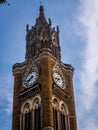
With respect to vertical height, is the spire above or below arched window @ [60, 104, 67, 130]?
above

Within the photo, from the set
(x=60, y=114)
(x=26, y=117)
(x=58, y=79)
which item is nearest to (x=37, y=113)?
(x=26, y=117)

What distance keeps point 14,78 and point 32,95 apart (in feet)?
18.6

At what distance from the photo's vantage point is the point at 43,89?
37438 mm

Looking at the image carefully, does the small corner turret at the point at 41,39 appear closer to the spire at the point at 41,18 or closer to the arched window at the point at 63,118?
the spire at the point at 41,18

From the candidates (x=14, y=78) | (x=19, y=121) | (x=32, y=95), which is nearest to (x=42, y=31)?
(x=14, y=78)

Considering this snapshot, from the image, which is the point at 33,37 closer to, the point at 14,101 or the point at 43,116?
the point at 14,101

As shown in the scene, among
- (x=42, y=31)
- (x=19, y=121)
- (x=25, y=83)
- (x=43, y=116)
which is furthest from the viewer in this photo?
(x=42, y=31)

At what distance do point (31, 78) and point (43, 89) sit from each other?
161 inches

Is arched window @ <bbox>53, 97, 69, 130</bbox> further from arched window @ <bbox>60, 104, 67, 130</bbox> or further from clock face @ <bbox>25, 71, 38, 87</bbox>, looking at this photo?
clock face @ <bbox>25, 71, 38, 87</bbox>

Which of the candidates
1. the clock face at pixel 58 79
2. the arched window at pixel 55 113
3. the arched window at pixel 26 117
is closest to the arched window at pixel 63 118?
the arched window at pixel 55 113

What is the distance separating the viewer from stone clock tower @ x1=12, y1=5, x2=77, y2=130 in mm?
36656

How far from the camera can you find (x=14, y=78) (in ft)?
142

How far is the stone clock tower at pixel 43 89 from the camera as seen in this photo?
120 feet

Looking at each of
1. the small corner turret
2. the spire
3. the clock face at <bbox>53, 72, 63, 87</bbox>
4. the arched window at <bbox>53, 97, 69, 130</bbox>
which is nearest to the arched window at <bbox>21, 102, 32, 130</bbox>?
the arched window at <bbox>53, 97, 69, 130</bbox>
